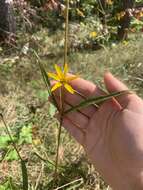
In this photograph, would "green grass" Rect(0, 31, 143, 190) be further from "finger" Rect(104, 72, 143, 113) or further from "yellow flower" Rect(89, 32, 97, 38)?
"finger" Rect(104, 72, 143, 113)

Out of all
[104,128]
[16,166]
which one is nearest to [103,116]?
[104,128]

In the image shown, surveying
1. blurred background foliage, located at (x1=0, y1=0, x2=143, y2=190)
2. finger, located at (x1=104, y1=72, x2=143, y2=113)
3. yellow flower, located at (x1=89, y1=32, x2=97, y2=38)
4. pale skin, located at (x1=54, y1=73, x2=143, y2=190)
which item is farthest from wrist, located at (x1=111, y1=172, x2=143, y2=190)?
yellow flower, located at (x1=89, y1=32, x2=97, y2=38)

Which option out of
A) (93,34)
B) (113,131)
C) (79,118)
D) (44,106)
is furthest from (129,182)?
(93,34)

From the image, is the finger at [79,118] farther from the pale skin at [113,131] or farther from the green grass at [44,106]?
the green grass at [44,106]

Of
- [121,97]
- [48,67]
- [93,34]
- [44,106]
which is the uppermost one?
[121,97]

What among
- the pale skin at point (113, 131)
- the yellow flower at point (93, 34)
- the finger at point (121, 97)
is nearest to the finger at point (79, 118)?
the pale skin at point (113, 131)

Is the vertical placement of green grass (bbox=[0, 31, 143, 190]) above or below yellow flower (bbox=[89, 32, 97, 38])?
below

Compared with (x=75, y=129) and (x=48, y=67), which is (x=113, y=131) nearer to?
(x=75, y=129)
